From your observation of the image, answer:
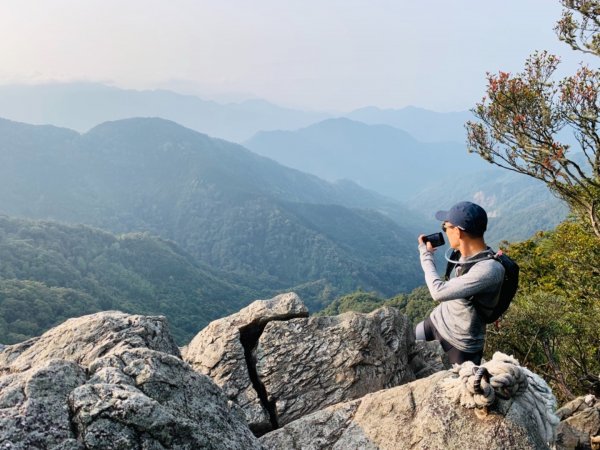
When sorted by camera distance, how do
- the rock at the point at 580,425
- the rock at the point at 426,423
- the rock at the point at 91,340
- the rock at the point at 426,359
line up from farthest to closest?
the rock at the point at 426,359
the rock at the point at 580,425
the rock at the point at 91,340
the rock at the point at 426,423

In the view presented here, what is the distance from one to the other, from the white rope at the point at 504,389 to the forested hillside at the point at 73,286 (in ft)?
393

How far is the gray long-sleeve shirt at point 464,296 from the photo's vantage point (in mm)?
5699

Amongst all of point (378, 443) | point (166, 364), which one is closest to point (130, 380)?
point (166, 364)

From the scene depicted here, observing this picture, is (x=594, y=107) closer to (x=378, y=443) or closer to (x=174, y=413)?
(x=378, y=443)

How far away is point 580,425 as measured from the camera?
1089cm

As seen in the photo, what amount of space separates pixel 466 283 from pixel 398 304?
322 feet

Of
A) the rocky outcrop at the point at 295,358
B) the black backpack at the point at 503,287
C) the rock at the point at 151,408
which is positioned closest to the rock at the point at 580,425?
the rocky outcrop at the point at 295,358

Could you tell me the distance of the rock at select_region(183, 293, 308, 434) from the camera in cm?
878

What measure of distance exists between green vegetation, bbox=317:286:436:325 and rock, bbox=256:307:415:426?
60.1 metres

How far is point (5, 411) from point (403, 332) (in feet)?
27.9

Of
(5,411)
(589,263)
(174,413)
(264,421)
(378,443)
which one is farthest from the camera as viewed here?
(589,263)

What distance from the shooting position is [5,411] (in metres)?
3.72

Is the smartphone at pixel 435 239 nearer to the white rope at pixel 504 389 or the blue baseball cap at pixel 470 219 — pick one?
the blue baseball cap at pixel 470 219

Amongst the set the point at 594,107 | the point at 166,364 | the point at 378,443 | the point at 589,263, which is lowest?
the point at 589,263
